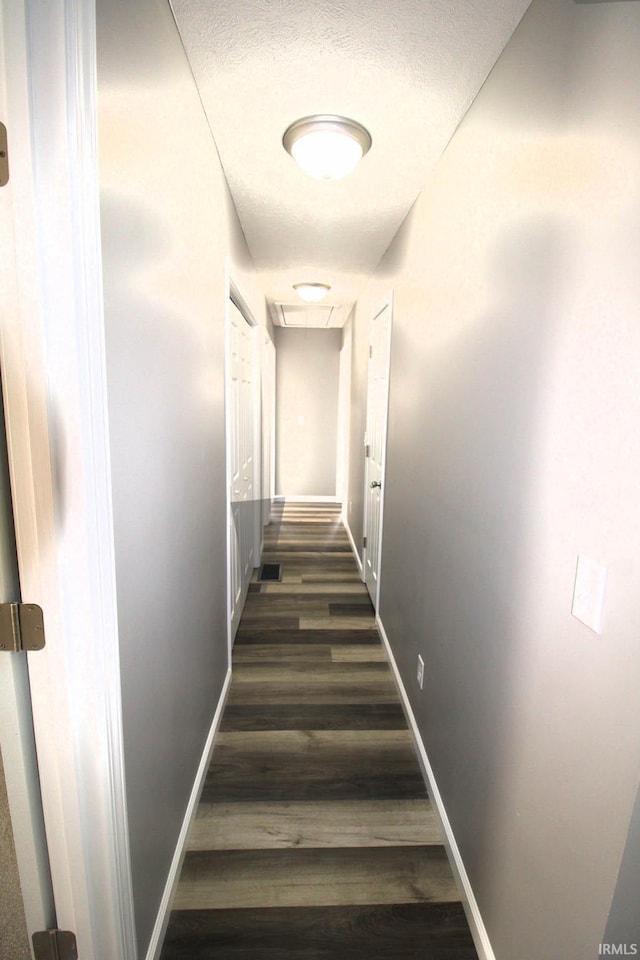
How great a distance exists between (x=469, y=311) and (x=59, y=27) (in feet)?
3.87

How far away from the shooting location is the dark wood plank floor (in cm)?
123

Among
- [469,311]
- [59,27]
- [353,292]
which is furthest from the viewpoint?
[353,292]

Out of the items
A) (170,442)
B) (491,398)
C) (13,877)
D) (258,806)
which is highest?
(491,398)

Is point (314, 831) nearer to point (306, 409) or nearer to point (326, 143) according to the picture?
point (326, 143)

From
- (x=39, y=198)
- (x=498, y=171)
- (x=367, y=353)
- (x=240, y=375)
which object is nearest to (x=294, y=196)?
(x=240, y=375)

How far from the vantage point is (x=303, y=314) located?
5.18 meters

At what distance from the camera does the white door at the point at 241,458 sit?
7.88 feet

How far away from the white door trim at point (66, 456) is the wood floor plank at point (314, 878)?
20.8 inches

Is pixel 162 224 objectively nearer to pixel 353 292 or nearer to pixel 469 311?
pixel 469 311

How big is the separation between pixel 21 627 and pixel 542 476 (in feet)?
3.61

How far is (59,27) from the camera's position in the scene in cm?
65

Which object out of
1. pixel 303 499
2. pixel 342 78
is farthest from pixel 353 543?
pixel 342 78

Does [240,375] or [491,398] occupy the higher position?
[240,375]

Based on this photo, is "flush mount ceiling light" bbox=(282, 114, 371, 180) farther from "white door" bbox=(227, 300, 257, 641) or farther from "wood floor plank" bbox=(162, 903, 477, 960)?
"wood floor plank" bbox=(162, 903, 477, 960)
